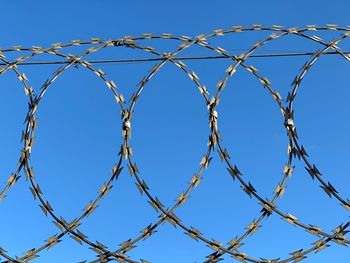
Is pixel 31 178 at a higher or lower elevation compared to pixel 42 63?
lower

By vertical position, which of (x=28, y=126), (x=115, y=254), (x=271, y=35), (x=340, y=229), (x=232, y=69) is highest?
(x=271, y=35)

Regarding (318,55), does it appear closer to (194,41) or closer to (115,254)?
(194,41)

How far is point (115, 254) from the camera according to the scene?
27.2 ft

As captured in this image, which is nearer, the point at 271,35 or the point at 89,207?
the point at 89,207

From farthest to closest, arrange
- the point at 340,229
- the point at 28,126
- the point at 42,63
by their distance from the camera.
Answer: the point at 42,63 < the point at 28,126 < the point at 340,229

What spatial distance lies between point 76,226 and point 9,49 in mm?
3413

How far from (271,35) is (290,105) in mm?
1238

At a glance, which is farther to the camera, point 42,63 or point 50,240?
point 42,63

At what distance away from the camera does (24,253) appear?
851 cm

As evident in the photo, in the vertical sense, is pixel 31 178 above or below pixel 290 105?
below

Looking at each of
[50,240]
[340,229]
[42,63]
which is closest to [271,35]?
[340,229]

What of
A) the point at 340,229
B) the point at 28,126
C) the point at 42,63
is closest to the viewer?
the point at 340,229

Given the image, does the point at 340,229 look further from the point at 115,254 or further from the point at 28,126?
the point at 28,126

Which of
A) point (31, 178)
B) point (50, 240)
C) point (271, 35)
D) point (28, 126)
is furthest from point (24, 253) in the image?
point (271, 35)
